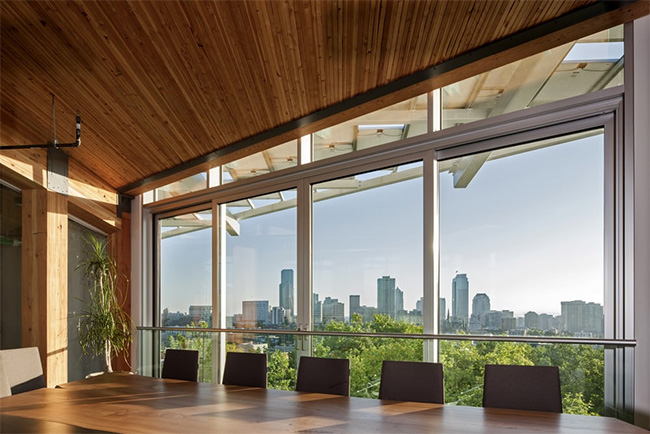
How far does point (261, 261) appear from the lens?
652 cm

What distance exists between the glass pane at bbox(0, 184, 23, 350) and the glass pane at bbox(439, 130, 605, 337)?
4716 mm

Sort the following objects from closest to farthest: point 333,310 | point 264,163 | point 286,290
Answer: point 333,310 < point 286,290 < point 264,163

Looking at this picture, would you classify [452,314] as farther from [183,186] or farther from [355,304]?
[183,186]

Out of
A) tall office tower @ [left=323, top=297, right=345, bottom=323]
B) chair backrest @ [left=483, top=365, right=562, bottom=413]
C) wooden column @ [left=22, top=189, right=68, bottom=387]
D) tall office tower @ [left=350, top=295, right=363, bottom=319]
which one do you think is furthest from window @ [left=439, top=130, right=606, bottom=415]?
wooden column @ [left=22, top=189, right=68, bottom=387]

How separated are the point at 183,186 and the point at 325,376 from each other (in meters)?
4.49

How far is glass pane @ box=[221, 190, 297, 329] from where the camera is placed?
620 cm

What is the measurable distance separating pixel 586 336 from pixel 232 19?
322 centimetres

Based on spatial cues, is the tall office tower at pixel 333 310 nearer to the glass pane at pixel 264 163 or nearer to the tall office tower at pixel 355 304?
the tall office tower at pixel 355 304

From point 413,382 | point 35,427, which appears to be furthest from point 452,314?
point 35,427

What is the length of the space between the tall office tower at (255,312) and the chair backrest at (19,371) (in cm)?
258

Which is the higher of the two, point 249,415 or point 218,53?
point 218,53

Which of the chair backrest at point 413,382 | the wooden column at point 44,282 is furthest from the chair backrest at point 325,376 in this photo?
the wooden column at point 44,282

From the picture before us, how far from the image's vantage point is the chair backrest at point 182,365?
4477 millimetres

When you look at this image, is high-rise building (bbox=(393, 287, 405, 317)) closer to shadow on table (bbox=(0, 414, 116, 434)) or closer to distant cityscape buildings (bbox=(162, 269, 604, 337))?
distant cityscape buildings (bbox=(162, 269, 604, 337))
